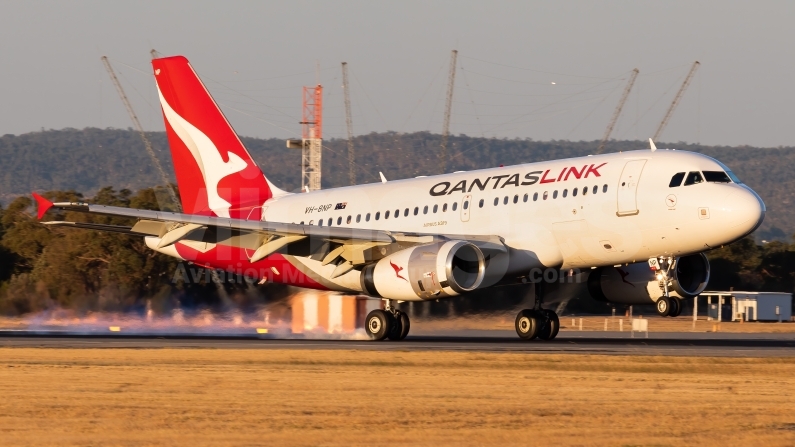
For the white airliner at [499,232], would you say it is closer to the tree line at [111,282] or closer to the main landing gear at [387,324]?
the main landing gear at [387,324]

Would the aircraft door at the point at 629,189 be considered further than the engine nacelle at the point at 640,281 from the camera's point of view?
No

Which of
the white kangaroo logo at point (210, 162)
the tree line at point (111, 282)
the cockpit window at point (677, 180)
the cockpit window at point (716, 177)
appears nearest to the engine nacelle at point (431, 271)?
the cockpit window at point (677, 180)

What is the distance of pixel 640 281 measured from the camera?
36.3 m

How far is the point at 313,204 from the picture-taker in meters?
40.5

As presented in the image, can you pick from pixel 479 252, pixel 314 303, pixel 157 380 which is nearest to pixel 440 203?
pixel 479 252

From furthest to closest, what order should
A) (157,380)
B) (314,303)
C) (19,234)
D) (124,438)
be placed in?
(19,234), (314,303), (157,380), (124,438)

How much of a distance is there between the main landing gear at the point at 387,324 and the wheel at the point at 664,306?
26.9 feet

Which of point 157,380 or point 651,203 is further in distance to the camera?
point 651,203

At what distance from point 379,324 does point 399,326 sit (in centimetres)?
70

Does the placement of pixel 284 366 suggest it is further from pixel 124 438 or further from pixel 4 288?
pixel 4 288

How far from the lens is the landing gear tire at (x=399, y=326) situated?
3581 centimetres

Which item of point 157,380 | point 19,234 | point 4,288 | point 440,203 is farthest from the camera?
point 19,234

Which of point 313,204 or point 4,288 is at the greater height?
point 313,204

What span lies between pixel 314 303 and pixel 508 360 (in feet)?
51.8
